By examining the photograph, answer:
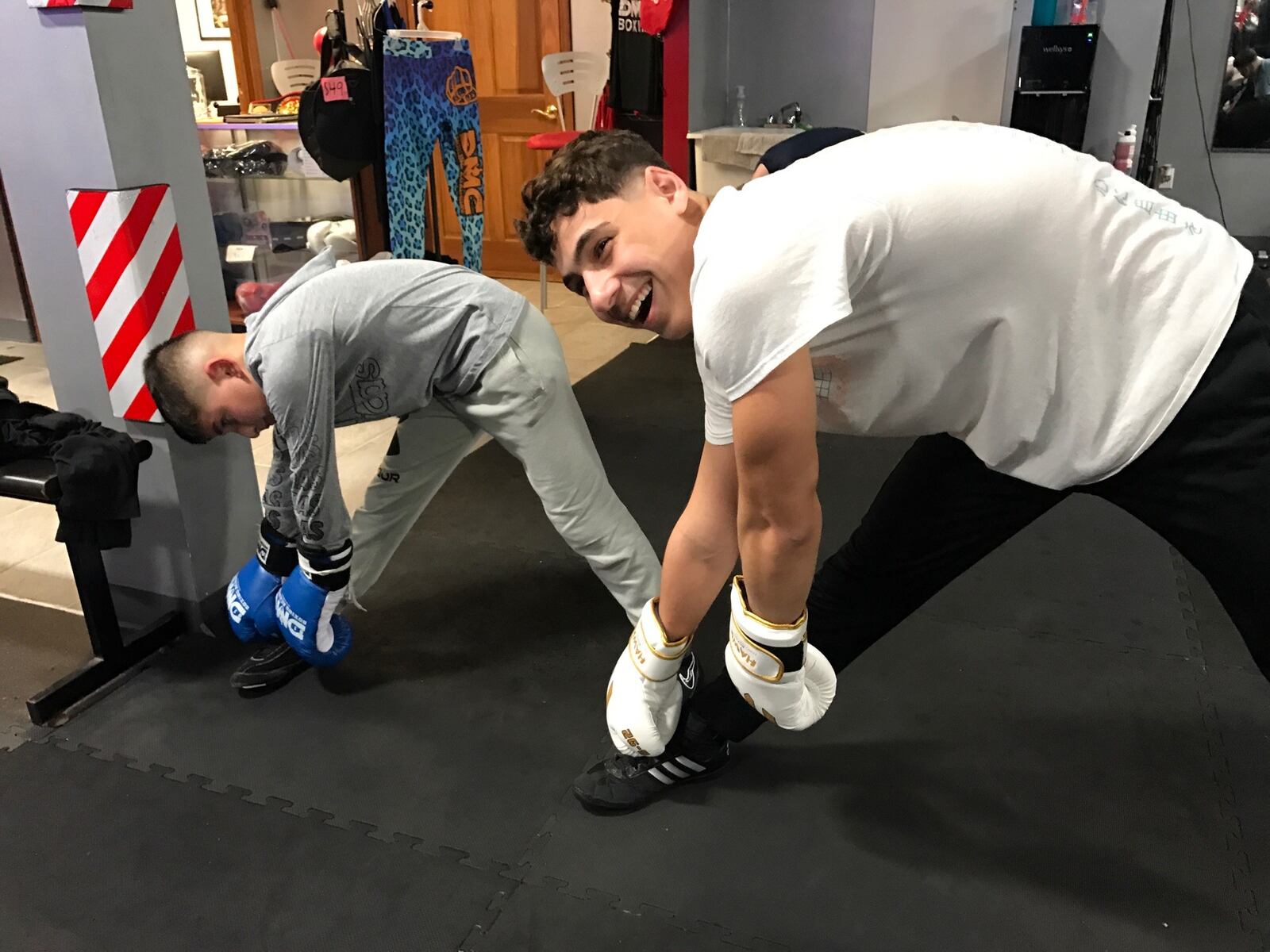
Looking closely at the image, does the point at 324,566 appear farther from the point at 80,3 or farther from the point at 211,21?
the point at 211,21

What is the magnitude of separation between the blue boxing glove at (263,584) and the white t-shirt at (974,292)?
3.88 ft

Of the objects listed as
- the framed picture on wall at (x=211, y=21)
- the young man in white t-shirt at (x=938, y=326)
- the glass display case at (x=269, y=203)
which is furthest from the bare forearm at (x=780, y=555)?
the framed picture on wall at (x=211, y=21)

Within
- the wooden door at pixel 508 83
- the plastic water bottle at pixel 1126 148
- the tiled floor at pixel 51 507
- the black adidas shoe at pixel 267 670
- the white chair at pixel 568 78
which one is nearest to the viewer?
the black adidas shoe at pixel 267 670

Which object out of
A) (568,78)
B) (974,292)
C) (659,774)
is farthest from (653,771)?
(568,78)

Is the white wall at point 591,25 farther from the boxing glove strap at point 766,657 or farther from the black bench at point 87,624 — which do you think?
the boxing glove strap at point 766,657

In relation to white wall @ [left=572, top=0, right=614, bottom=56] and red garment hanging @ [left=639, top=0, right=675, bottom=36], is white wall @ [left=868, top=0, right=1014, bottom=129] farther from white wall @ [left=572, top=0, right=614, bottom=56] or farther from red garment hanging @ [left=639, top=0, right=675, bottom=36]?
white wall @ [left=572, top=0, right=614, bottom=56]

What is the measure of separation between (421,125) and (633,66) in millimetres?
2339

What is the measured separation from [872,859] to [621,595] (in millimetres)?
748

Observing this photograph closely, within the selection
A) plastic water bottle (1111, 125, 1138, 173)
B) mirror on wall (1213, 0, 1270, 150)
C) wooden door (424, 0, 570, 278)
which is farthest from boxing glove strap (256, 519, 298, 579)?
mirror on wall (1213, 0, 1270, 150)

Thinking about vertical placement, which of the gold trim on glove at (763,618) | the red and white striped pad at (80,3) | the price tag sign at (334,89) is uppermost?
the red and white striped pad at (80,3)

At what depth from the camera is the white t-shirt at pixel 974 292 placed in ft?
3.29

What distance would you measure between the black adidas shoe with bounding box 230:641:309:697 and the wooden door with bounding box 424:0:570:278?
373 centimetres

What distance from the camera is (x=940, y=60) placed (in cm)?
536

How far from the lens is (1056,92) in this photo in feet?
16.5
